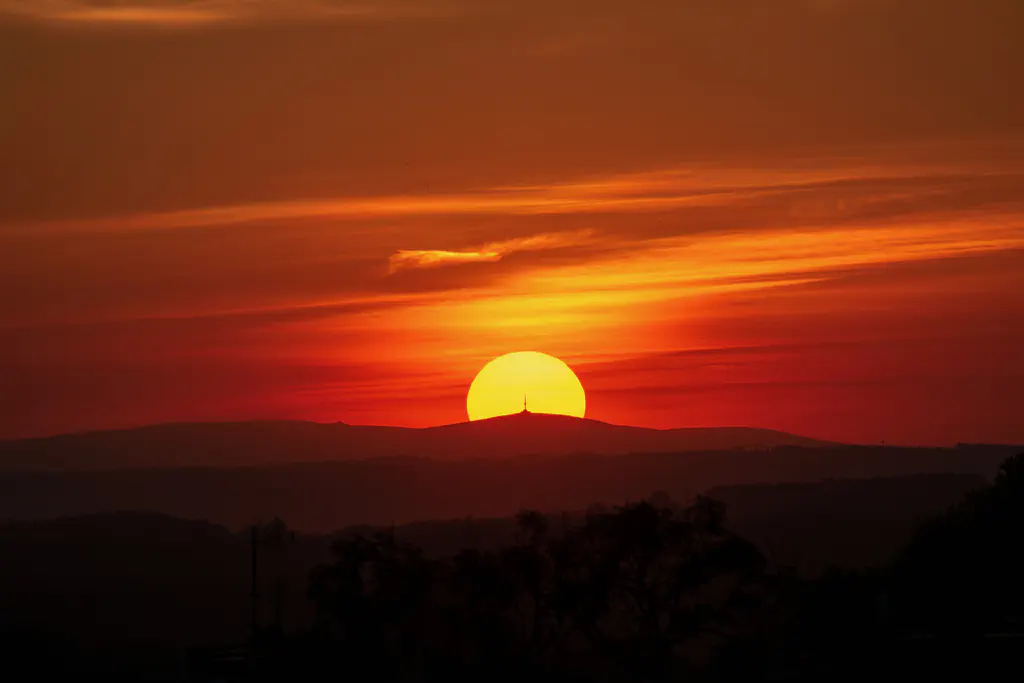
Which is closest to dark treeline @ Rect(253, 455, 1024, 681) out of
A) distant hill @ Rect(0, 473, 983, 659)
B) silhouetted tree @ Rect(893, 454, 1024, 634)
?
silhouetted tree @ Rect(893, 454, 1024, 634)

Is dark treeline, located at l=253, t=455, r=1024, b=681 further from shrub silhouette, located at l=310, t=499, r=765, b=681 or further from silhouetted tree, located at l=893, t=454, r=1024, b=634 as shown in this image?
silhouetted tree, located at l=893, t=454, r=1024, b=634

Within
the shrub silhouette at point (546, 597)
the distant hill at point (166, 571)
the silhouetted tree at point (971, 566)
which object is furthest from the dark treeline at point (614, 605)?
the distant hill at point (166, 571)

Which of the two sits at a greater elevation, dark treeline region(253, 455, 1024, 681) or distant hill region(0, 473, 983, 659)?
distant hill region(0, 473, 983, 659)

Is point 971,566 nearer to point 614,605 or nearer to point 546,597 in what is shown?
point 614,605

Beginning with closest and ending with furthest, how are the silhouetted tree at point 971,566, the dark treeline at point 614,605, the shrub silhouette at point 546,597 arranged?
1. the dark treeline at point 614,605
2. the shrub silhouette at point 546,597
3. the silhouetted tree at point 971,566

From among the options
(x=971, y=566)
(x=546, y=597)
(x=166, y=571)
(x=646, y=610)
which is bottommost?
(x=646, y=610)

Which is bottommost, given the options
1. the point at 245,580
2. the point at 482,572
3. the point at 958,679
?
the point at 958,679

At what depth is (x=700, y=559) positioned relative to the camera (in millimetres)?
65312

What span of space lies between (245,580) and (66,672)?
69.0 m

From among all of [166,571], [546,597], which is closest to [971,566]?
[546,597]

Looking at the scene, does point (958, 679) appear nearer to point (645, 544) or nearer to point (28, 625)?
point (645, 544)

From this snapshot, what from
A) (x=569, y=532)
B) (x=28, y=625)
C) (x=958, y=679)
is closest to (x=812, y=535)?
(x=28, y=625)

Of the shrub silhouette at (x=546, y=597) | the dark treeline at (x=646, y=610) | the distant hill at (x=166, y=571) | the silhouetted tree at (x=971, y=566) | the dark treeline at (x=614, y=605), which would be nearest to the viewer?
the dark treeline at (x=646, y=610)

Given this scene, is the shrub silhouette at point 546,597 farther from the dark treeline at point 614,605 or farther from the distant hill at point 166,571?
the distant hill at point 166,571
